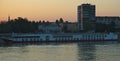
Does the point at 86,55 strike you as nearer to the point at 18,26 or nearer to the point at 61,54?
the point at 61,54

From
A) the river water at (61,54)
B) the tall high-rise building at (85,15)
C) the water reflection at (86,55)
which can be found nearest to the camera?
the water reflection at (86,55)

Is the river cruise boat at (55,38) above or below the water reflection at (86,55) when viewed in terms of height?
below

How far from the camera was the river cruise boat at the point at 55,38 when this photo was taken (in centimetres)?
7675

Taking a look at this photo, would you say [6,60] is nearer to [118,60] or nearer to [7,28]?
[118,60]

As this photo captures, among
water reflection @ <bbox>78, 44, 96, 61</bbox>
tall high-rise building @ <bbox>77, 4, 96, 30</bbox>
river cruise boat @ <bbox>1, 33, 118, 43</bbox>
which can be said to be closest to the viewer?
water reflection @ <bbox>78, 44, 96, 61</bbox>

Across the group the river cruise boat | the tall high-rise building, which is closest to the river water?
the river cruise boat

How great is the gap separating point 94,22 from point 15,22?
30.5 metres

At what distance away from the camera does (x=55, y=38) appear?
78.9 m

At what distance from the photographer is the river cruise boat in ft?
252

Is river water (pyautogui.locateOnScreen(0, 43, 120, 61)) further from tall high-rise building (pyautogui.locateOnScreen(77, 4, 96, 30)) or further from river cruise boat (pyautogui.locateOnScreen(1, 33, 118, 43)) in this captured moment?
tall high-rise building (pyautogui.locateOnScreen(77, 4, 96, 30))

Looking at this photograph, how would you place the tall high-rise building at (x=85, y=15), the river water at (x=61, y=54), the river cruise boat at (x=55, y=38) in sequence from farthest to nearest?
the tall high-rise building at (x=85, y=15)
the river cruise boat at (x=55, y=38)
the river water at (x=61, y=54)

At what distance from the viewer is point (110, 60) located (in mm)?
35094

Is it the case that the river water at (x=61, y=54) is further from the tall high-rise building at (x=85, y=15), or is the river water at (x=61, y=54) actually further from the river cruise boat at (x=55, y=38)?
the tall high-rise building at (x=85, y=15)

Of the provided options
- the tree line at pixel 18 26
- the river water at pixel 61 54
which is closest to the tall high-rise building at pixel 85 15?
the tree line at pixel 18 26
